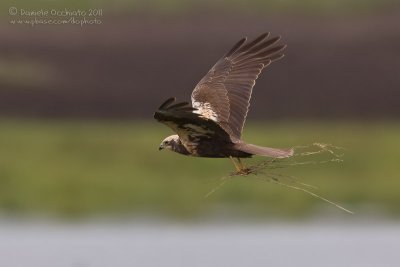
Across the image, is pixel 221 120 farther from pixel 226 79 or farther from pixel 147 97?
pixel 147 97

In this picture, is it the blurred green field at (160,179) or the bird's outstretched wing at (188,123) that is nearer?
the bird's outstretched wing at (188,123)

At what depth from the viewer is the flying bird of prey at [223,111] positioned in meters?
9.25

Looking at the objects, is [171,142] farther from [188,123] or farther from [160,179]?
[160,179]

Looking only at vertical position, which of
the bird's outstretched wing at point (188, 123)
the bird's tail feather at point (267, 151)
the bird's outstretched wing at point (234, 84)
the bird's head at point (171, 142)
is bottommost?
the bird's tail feather at point (267, 151)

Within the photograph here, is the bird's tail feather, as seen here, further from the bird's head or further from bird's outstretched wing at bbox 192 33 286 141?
the bird's head

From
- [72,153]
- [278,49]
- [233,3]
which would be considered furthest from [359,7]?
[278,49]

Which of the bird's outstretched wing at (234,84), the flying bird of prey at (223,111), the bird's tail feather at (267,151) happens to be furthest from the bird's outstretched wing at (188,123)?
the bird's outstretched wing at (234,84)

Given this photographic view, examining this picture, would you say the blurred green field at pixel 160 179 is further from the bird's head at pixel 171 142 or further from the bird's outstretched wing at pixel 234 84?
→ the bird's head at pixel 171 142

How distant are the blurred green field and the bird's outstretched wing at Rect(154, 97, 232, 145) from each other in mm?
8106

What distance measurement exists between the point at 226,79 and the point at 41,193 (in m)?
8.61

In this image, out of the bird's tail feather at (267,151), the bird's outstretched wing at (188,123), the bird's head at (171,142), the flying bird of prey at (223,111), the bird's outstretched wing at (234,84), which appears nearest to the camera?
the bird's outstretched wing at (188,123)

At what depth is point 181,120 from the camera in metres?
9.27

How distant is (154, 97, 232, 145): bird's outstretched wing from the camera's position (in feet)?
29.5

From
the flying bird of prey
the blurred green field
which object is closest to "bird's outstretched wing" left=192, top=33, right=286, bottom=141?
the flying bird of prey
